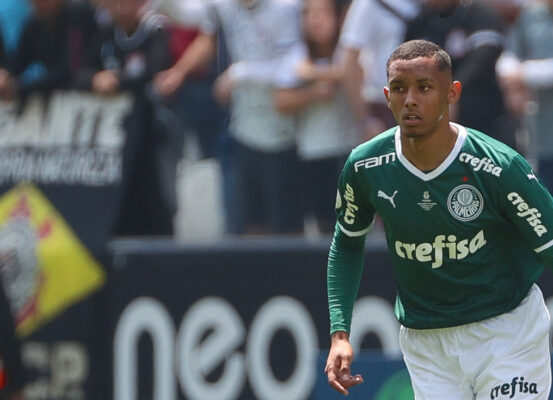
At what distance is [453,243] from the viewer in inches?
207

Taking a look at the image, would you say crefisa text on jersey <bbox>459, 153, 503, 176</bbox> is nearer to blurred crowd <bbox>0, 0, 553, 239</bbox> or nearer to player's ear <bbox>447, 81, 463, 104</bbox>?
player's ear <bbox>447, 81, 463, 104</bbox>

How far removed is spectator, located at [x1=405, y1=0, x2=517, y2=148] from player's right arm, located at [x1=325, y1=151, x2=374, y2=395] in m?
2.53

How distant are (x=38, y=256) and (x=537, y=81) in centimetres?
378

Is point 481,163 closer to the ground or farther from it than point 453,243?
farther from it

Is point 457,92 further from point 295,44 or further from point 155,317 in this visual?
point 155,317

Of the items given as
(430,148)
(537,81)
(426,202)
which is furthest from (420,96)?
(537,81)

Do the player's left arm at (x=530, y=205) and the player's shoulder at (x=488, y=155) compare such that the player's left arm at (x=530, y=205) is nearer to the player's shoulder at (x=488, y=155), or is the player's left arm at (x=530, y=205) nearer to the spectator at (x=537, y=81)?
the player's shoulder at (x=488, y=155)

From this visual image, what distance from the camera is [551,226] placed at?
5.04 m

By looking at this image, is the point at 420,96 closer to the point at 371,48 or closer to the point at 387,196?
the point at 387,196

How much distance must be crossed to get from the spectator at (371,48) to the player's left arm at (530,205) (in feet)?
10.4

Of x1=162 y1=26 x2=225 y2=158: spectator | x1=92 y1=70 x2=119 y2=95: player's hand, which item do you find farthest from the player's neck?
x1=92 y1=70 x2=119 y2=95: player's hand

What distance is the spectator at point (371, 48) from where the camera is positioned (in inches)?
322

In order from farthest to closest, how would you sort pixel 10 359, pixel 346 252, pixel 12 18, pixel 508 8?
pixel 12 18
pixel 508 8
pixel 10 359
pixel 346 252

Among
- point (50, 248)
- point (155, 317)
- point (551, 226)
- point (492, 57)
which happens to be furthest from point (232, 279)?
point (551, 226)
